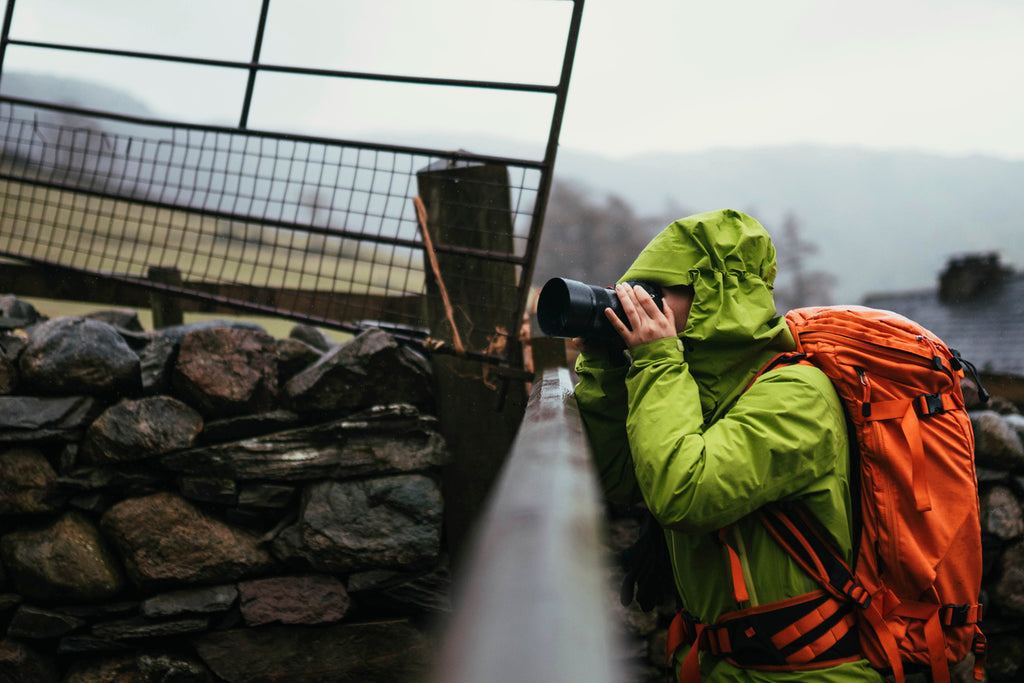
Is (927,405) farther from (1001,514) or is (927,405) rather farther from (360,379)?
(1001,514)

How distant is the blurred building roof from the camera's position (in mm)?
11023

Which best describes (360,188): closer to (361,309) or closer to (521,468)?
(361,309)

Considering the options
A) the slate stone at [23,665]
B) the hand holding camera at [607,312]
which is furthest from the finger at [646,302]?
the slate stone at [23,665]

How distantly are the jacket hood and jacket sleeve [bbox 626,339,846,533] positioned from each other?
0.09 meters

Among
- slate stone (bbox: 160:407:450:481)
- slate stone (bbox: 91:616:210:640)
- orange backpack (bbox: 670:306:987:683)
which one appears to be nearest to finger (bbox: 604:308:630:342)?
orange backpack (bbox: 670:306:987:683)

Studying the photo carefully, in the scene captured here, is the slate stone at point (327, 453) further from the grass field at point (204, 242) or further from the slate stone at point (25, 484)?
the grass field at point (204, 242)

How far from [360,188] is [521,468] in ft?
7.19

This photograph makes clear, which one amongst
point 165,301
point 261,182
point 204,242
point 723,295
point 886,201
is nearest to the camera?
point 723,295

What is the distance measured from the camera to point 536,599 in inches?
18.3

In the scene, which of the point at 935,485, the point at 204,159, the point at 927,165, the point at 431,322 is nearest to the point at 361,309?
the point at 431,322

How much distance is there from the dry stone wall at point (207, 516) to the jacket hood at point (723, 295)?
55.0 inches

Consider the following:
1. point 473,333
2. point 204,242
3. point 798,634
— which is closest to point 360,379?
point 473,333

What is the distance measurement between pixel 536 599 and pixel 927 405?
1164 millimetres

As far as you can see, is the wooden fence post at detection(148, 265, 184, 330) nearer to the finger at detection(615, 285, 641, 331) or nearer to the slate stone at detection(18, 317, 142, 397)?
the slate stone at detection(18, 317, 142, 397)
